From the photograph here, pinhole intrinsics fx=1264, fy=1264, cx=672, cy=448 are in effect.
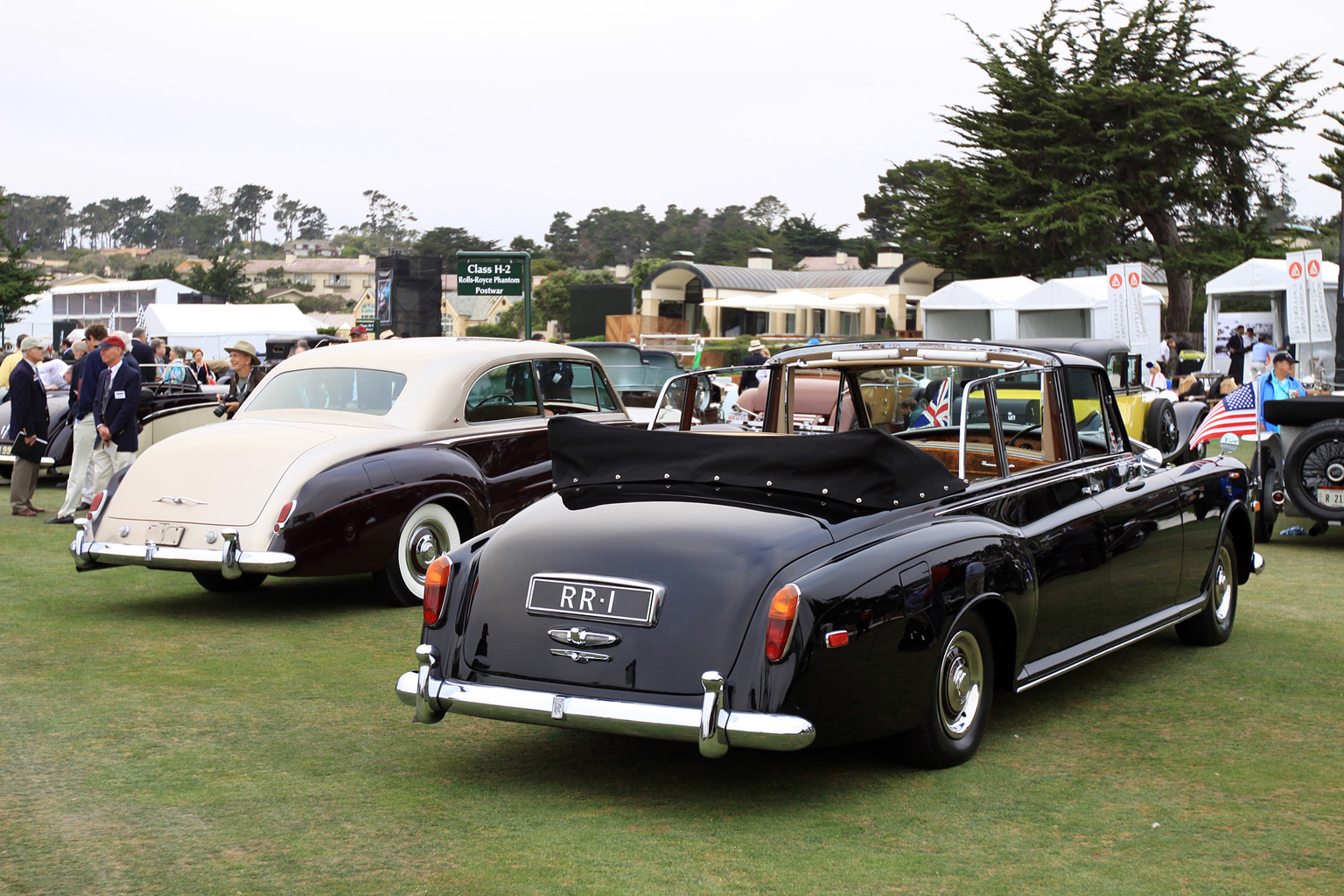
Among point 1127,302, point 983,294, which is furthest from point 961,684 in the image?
point 983,294

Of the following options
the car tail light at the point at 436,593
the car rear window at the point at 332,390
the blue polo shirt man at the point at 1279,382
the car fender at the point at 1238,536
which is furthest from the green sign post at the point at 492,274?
the car tail light at the point at 436,593

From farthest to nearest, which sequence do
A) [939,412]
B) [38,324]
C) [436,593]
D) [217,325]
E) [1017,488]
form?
1. [38,324]
2. [217,325]
3. [939,412]
4. [1017,488]
5. [436,593]

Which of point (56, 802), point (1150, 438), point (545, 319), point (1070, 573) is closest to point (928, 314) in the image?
point (1150, 438)

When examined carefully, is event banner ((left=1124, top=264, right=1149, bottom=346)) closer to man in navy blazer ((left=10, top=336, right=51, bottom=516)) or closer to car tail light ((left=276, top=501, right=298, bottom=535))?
man in navy blazer ((left=10, top=336, right=51, bottom=516))

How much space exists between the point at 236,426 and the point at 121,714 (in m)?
3.01

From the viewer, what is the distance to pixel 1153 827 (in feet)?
14.1

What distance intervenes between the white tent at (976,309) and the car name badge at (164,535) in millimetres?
27344

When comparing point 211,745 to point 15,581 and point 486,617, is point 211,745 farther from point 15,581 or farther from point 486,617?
point 15,581

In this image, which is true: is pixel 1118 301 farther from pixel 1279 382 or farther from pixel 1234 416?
pixel 1234 416

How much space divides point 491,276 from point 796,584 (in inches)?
748

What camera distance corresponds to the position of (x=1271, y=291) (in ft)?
90.2

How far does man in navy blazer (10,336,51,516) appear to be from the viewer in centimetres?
1266

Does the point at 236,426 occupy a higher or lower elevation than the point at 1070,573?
higher

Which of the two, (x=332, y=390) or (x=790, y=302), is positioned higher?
(x=790, y=302)
